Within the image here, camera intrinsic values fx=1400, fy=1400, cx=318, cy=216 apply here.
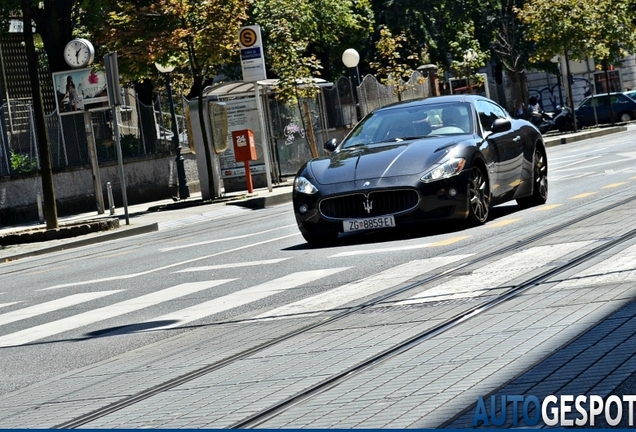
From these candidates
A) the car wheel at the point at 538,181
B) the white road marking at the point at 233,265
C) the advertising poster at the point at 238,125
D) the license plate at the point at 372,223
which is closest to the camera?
the white road marking at the point at 233,265

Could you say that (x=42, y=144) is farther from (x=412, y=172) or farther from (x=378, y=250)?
(x=378, y=250)

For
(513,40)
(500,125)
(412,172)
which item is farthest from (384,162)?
(513,40)

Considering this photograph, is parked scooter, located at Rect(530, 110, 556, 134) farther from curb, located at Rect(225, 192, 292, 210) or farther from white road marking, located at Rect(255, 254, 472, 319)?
white road marking, located at Rect(255, 254, 472, 319)

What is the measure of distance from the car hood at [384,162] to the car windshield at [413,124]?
431 millimetres

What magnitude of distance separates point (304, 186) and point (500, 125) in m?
2.44

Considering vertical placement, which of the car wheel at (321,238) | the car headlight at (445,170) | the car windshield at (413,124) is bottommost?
the car wheel at (321,238)

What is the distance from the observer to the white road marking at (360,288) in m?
10.0

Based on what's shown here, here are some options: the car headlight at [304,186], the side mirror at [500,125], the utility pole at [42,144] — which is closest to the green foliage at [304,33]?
the utility pole at [42,144]

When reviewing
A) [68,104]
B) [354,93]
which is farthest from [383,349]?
[354,93]

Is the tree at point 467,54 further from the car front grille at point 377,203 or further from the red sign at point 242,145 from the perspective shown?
the car front grille at point 377,203

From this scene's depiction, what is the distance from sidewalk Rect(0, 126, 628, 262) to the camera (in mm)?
23625

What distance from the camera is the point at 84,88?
2928 centimetres

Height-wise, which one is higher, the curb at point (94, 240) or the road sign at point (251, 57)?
the road sign at point (251, 57)

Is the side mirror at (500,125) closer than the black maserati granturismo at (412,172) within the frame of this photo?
No
